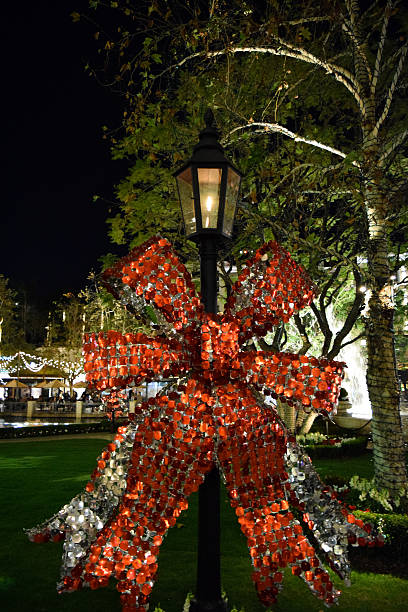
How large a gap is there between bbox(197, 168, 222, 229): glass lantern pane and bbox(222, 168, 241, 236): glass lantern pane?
11 cm

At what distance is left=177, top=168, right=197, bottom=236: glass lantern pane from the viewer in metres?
3.91

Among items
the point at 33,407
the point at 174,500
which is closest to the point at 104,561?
the point at 174,500

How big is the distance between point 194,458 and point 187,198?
2.28m

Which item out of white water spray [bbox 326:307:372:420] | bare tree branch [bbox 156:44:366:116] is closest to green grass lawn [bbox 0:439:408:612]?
bare tree branch [bbox 156:44:366:116]

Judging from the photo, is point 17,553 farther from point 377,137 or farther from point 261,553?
point 377,137

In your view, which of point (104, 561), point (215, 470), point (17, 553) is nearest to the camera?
point (104, 561)

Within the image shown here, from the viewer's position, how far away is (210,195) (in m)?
3.78

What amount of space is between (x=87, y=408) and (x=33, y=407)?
3.86 m

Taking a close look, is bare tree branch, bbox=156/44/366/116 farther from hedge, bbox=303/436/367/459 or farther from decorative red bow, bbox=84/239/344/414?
hedge, bbox=303/436/367/459

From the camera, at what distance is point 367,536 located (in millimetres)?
2977

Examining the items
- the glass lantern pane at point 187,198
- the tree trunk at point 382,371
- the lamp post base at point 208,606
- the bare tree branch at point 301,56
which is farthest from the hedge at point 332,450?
the glass lantern pane at point 187,198

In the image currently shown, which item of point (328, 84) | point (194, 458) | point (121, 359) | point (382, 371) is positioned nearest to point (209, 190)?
point (121, 359)

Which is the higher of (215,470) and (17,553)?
(215,470)

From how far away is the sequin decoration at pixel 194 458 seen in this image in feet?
8.73
